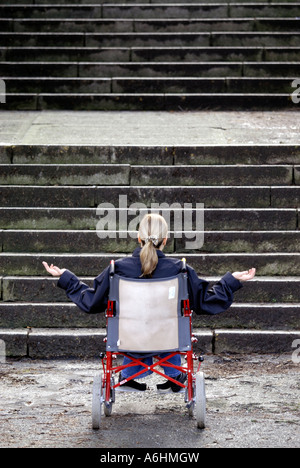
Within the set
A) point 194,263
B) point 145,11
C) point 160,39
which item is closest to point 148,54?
point 160,39

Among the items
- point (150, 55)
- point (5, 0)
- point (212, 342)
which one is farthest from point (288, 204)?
point (5, 0)

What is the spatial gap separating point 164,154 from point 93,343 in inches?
96.1

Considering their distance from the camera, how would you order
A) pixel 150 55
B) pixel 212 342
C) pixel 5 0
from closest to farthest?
pixel 212 342 < pixel 150 55 < pixel 5 0

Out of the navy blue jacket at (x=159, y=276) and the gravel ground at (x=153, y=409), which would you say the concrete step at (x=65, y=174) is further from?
the navy blue jacket at (x=159, y=276)

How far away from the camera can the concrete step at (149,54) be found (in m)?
10.3

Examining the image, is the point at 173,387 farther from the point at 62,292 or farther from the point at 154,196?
the point at 154,196

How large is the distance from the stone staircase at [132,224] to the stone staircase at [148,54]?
7.33 ft

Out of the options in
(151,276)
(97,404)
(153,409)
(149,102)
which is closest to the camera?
(97,404)

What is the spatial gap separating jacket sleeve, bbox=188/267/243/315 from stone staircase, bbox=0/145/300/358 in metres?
1.41

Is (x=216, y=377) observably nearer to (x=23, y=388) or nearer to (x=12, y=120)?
(x=23, y=388)

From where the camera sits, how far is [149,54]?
10320 mm

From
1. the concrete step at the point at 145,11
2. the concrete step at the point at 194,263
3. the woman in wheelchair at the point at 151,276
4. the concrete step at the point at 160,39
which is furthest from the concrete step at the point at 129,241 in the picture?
the concrete step at the point at 145,11

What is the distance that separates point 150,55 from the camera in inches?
406
